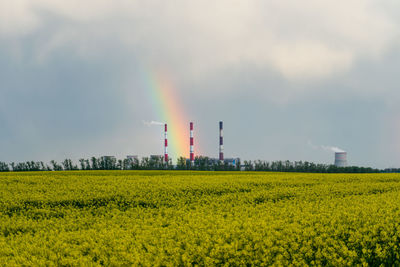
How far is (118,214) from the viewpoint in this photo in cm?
1447

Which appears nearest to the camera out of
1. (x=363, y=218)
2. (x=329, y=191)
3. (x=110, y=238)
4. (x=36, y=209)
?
(x=110, y=238)

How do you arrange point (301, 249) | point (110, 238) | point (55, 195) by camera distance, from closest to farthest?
point (301, 249), point (110, 238), point (55, 195)

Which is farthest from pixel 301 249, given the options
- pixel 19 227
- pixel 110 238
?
pixel 19 227

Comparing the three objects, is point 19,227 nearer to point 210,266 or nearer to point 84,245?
point 84,245

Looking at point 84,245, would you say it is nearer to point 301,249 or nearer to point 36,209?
point 301,249

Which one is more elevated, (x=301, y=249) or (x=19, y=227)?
(x=301, y=249)

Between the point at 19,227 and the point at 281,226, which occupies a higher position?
the point at 281,226

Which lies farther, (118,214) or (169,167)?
(169,167)

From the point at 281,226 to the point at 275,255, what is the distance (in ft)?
5.59

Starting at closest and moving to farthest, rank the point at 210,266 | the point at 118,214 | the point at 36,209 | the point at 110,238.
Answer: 1. the point at 210,266
2. the point at 110,238
3. the point at 118,214
4. the point at 36,209

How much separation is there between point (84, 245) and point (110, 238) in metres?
0.71

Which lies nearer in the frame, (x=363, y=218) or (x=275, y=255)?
(x=275, y=255)

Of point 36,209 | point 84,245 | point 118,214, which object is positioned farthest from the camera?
point 36,209

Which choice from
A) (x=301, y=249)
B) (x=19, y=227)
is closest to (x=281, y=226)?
(x=301, y=249)
